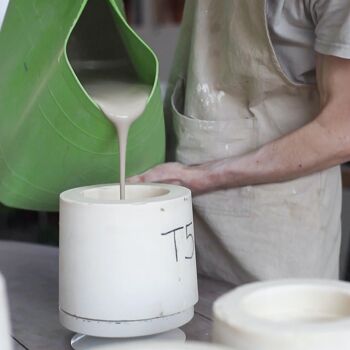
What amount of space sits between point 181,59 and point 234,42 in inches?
6.1

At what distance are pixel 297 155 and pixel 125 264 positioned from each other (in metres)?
0.36

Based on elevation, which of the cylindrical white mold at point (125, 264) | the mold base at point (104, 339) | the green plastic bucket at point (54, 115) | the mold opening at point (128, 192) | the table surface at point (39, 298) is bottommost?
the table surface at point (39, 298)

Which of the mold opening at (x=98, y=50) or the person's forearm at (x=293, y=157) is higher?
the mold opening at (x=98, y=50)

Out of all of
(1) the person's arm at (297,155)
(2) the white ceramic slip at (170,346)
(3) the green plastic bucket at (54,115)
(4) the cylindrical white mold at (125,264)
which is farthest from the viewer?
(1) the person's arm at (297,155)

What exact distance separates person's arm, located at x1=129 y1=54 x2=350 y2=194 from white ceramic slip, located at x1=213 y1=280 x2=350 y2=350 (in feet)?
1.63

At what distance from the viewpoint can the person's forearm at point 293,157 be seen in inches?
39.2

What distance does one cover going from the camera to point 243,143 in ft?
3.54

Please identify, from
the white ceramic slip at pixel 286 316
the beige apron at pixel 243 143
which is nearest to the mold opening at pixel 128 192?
the beige apron at pixel 243 143

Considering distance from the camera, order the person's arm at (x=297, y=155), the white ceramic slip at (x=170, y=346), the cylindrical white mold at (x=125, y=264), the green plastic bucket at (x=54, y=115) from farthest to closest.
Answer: the person's arm at (x=297, y=155) → the green plastic bucket at (x=54, y=115) → the cylindrical white mold at (x=125, y=264) → the white ceramic slip at (x=170, y=346)

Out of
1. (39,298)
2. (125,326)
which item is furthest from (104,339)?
(39,298)

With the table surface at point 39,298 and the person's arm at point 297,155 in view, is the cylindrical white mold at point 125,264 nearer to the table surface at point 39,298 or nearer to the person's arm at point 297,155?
the table surface at point 39,298

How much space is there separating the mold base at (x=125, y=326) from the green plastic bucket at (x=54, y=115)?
211 millimetres

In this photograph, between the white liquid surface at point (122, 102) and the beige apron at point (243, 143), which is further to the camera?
the beige apron at point (243, 143)

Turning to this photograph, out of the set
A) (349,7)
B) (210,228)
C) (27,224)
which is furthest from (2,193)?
(27,224)
